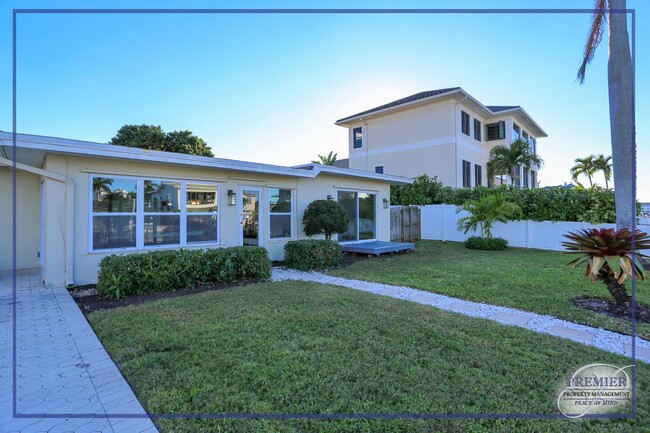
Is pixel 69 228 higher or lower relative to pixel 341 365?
higher

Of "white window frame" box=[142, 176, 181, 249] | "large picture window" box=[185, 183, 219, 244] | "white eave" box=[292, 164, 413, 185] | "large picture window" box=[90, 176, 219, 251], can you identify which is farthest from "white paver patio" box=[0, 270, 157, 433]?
"white eave" box=[292, 164, 413, 185]

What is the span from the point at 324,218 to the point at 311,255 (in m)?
1.41

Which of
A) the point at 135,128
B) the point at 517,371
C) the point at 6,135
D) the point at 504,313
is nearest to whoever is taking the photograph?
the point at 517,371

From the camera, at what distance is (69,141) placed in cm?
573

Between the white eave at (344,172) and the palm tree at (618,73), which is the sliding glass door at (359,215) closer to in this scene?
the white eave at (344,172)

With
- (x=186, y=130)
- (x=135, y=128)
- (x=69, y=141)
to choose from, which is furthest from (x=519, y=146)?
(x=135, y=128)

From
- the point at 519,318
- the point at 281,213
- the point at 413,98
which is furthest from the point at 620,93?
the point at 413,98

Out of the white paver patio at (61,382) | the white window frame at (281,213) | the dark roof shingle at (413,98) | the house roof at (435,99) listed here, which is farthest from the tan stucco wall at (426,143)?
the white paver patio at (61,382)

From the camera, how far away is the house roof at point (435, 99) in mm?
17400

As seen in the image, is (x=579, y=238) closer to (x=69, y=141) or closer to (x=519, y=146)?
(x=69, y=141)

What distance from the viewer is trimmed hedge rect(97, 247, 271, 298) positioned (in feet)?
17.9

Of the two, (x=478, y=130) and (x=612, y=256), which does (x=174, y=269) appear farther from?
(x=478, y=130)

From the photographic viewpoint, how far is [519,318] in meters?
4.39

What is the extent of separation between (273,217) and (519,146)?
15.5 metres
